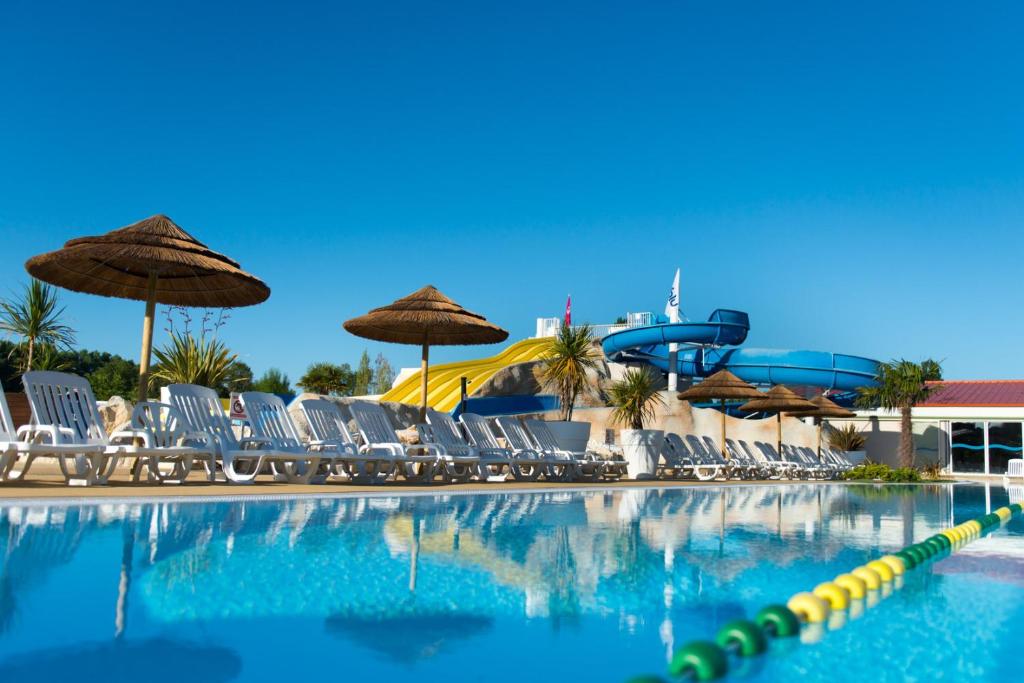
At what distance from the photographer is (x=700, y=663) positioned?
2.18 m

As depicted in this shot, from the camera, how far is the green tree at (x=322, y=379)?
4775 cm

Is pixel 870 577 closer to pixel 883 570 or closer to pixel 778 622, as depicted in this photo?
pixel 883 570

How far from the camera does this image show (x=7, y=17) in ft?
65.0

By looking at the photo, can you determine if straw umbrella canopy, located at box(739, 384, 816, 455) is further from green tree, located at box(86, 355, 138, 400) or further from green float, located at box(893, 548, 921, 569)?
green tree, located at box(86, 355, 138, 400)

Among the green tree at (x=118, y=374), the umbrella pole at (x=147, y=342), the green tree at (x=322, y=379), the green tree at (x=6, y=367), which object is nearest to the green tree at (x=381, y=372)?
the green tree at (x=322, y=379)

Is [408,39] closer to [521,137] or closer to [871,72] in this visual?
[521,137]

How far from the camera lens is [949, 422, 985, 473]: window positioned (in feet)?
107

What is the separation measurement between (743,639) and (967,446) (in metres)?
34.9

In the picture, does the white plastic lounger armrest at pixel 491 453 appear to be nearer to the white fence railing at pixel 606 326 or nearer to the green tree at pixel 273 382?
the white fence railing at pixel 606 326

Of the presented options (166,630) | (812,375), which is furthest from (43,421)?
(812,375)

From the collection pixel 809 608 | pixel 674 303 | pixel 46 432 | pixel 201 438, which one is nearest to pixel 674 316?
pixel 674 303

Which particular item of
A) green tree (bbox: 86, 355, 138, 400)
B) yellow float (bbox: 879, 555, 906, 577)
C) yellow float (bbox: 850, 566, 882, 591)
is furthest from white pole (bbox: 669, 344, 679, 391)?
green tree (bbox: 86, 355, 138, 400)

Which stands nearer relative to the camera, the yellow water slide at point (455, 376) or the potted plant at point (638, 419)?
the potted plant at point (638, 419)

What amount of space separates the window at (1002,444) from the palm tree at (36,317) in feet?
104
